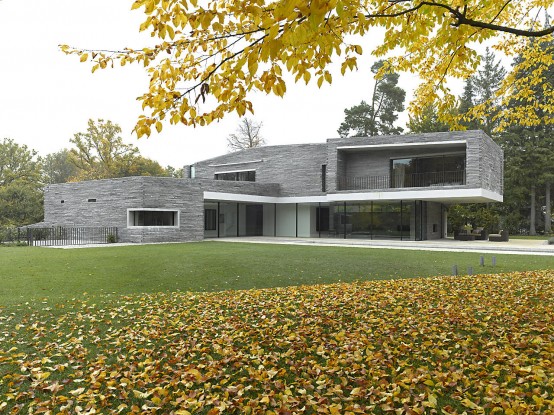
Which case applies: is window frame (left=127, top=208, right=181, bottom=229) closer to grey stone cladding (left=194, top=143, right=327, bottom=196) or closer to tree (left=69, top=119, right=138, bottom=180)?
grey stone cladding (left=194, top=143, right=327, bottom=196)

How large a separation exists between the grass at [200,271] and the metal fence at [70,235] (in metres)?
10.2

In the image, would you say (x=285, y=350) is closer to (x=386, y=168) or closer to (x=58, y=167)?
(x=386, y=168)

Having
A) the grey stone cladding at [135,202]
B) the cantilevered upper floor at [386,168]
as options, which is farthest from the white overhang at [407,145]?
the grey stone cladding at [135,202]

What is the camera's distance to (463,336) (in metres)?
4.88

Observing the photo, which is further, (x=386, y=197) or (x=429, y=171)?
(x=429, y=171)

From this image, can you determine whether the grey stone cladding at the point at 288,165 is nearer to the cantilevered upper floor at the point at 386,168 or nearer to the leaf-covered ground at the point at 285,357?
the cantilevered upper floor at the point at 386,168

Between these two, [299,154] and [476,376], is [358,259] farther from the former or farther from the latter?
[299,154]

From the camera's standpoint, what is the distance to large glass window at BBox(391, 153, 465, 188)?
26.8 metres

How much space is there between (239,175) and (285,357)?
3254cm

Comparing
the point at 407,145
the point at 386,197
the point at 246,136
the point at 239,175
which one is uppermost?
the point at 246,136

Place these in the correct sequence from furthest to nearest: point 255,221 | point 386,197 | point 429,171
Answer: point 255,221 → point 429,171 → point 386,197

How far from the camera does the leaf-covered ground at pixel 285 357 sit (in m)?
3.41

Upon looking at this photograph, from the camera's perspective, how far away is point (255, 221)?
117 feet

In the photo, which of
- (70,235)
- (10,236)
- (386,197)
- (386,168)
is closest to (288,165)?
(386,168)
